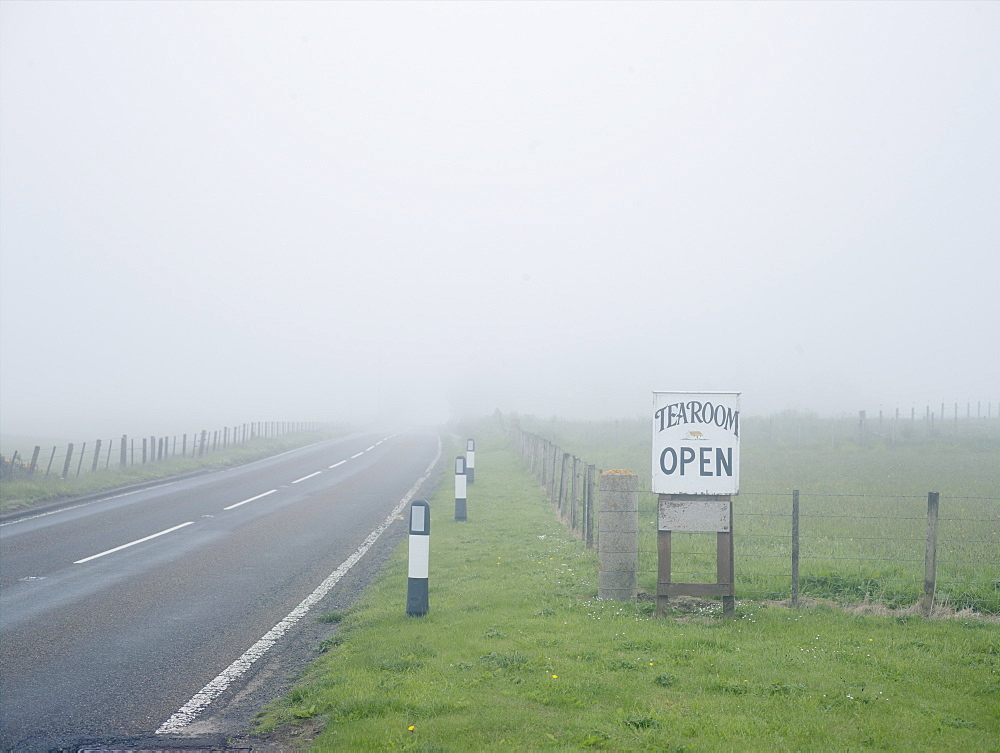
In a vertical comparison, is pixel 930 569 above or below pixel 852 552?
above

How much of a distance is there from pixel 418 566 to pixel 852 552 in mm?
6711

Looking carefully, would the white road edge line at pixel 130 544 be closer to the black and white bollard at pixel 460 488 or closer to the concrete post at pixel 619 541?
the black and white bollard at pixel 460 488

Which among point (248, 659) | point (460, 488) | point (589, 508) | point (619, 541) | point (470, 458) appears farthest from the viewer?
point (470, 458)

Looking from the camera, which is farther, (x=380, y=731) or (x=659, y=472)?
(x=659, y=472)

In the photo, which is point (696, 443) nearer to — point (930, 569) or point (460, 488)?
point (930, 569)

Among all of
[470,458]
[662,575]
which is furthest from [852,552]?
[470,458]

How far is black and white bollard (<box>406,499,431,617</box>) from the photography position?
812 cm

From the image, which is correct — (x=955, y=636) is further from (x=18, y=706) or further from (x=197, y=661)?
(x=18, y=706)

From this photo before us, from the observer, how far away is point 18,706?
5.68 metres

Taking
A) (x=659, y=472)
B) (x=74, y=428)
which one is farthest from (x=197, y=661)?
(x=74, y=428)

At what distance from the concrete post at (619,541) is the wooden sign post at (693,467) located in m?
0.47

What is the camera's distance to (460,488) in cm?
1544

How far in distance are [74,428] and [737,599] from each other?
72.3m

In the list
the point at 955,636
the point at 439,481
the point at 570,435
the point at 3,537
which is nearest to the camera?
the point at 955,636
